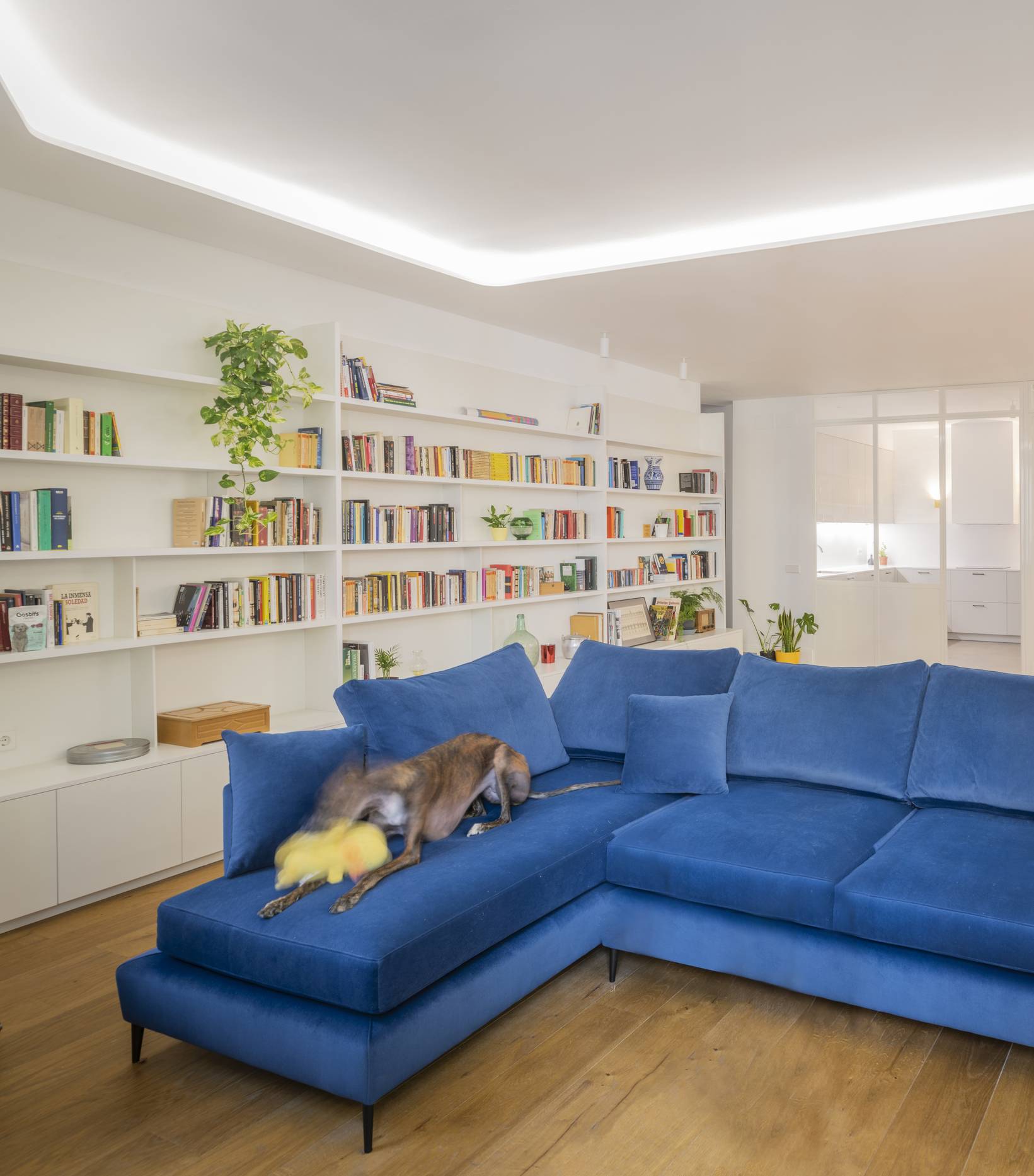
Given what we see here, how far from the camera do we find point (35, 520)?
3.54 meters

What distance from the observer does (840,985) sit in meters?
2.54

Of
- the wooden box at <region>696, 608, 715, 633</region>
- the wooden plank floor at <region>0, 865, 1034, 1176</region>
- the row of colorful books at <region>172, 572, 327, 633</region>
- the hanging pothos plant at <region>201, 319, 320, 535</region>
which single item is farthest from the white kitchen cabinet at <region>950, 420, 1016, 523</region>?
the wooden plank floor at <region>0, 865, 1034, 1176</region>

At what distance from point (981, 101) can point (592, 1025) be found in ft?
10.7

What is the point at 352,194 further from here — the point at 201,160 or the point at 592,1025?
the point at 592,1025

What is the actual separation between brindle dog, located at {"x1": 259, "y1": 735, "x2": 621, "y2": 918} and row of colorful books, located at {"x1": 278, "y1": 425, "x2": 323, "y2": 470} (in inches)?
77.5

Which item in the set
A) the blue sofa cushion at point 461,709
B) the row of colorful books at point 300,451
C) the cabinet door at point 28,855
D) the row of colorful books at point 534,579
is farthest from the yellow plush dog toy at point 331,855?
the row of colorful books at point 534,579

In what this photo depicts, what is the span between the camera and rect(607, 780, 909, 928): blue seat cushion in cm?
259

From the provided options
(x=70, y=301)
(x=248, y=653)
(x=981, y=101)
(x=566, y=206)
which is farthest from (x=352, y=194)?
(x=981, y=101)

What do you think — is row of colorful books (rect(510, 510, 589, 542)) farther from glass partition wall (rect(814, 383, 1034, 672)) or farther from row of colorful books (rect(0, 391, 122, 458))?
glass partition wall (rect(814, 383, 1034, 672))

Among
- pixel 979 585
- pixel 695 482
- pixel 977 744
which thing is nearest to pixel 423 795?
pixel 977 744

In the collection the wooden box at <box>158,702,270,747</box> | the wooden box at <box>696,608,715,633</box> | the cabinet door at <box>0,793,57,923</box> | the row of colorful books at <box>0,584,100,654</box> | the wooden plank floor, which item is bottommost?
the wooden plank floor

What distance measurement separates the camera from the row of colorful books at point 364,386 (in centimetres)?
477

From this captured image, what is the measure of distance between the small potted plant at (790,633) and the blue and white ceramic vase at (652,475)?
1.81m

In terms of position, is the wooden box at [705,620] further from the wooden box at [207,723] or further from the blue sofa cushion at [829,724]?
the wooden box at [207,723]
